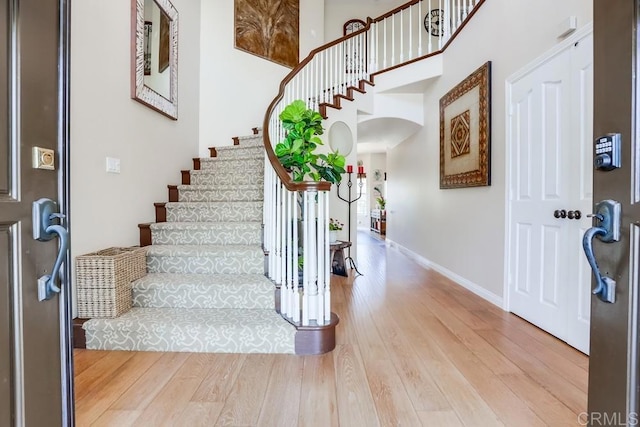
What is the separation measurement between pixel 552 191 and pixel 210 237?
9.36 ft

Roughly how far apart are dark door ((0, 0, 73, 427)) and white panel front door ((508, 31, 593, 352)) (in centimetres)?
272

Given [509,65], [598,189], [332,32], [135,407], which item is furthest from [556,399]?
[332,32]

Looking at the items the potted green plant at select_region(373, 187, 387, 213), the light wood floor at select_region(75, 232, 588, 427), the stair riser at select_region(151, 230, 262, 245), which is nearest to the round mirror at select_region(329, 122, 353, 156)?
the stair riser at select_region(151, 230, 262, 245)

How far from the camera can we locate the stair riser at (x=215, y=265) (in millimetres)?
2672

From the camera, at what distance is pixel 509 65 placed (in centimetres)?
293

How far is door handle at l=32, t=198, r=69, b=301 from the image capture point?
30.7 inches

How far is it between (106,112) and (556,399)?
3.51 meters

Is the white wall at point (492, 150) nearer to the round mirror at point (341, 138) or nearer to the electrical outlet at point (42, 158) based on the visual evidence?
the round mirror at point (341, 138)

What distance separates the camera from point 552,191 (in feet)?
7.99

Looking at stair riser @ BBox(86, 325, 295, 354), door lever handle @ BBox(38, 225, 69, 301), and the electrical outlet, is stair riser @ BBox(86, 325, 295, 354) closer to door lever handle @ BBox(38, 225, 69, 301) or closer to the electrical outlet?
door lever handle @ BBox(38, 225, 69, 301)

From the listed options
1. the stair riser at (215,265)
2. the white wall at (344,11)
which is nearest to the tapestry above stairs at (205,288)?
the stair riser at (215,265)

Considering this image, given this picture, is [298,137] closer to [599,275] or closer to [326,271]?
[326,271]

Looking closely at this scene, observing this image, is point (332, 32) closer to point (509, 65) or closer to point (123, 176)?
point (509, 65)

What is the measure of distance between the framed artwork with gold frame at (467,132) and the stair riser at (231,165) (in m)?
2.36
